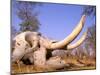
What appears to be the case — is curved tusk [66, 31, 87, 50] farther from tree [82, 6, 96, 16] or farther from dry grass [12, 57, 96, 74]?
tree [82, 6, 96, 16]

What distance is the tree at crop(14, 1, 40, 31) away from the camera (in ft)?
6.96

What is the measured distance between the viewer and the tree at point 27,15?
212cm

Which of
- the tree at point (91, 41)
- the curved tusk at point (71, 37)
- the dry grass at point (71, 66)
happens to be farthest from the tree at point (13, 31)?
the tree at point (91, 41)

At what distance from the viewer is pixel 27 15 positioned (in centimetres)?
215

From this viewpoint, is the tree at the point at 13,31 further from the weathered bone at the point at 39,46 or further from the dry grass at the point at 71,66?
the dry grass at the point at 71,66

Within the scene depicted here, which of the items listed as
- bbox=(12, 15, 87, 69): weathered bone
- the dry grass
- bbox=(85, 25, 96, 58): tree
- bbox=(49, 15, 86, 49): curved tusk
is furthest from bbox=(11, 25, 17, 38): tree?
→ bbox=(85, 25, 96, 58): tree

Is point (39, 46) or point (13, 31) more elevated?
point (13, 31)

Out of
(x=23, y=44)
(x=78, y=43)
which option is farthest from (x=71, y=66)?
(x=23, y=44)

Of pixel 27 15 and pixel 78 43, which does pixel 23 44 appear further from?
pixel 78 43

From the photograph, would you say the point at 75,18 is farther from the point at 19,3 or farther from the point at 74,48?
the point at 19,3

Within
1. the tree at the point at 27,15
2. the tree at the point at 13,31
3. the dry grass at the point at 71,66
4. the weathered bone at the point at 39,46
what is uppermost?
the tree at the point at 27,15

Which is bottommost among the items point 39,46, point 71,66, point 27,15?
point 71,66

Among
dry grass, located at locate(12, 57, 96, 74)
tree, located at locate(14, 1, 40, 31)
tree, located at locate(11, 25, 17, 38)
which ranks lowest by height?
dry grass, located at locate(12, 57, 96, 74)

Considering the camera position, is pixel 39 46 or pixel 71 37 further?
pixel 71 37
